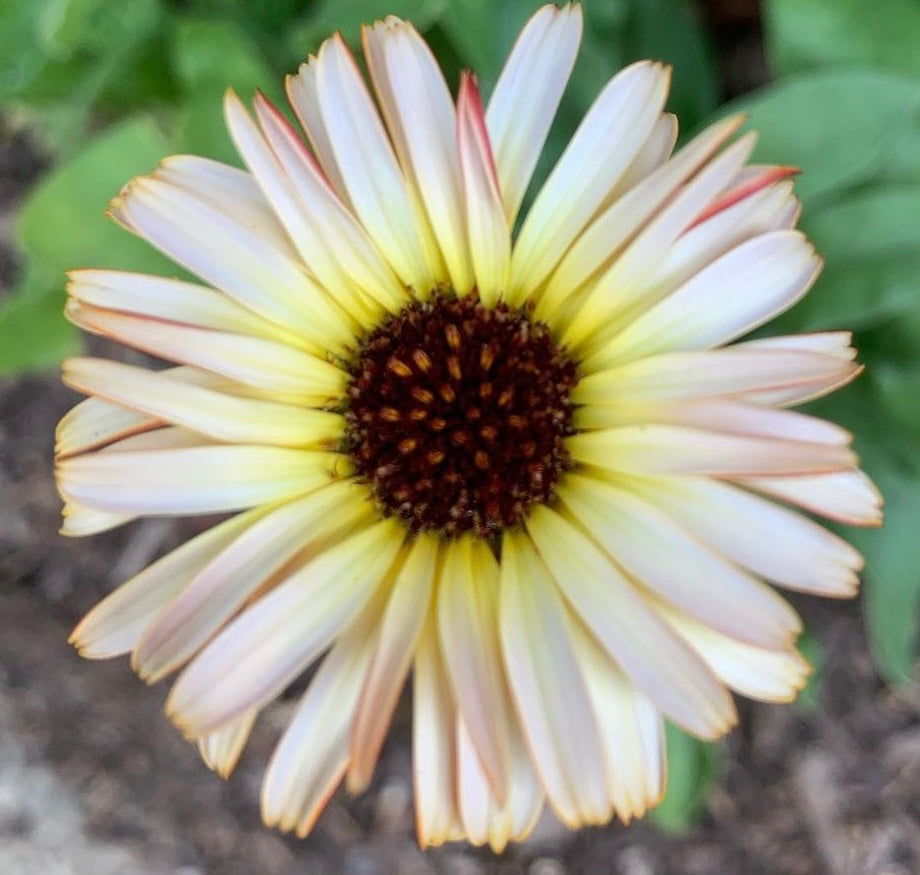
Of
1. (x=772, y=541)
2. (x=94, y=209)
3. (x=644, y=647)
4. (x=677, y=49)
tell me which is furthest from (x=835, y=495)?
(x=94, y=209)

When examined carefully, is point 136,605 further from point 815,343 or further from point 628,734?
point 815,343

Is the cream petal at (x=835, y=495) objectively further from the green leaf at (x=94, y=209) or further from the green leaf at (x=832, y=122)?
the green leaf at (x=94, y=209)

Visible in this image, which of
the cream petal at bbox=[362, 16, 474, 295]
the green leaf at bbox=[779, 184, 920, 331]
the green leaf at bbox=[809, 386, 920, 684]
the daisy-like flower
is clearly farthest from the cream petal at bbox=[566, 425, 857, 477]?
the green leaf at bbox=[809, 386, 920, 684]

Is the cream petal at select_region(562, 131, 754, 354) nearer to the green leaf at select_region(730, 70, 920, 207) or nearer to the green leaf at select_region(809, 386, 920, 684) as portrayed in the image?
the green leaf at select_region(730, 70, 920, 207)

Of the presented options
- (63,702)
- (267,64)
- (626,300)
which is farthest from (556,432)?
(63,702)

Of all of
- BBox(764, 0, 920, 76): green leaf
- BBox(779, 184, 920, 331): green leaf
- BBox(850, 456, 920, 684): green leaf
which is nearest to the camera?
BBox(779, 184, 920, 331): green leaf

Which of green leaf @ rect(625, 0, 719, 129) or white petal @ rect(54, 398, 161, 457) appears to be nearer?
white petal @ rect(54, 398, 161, 457)
